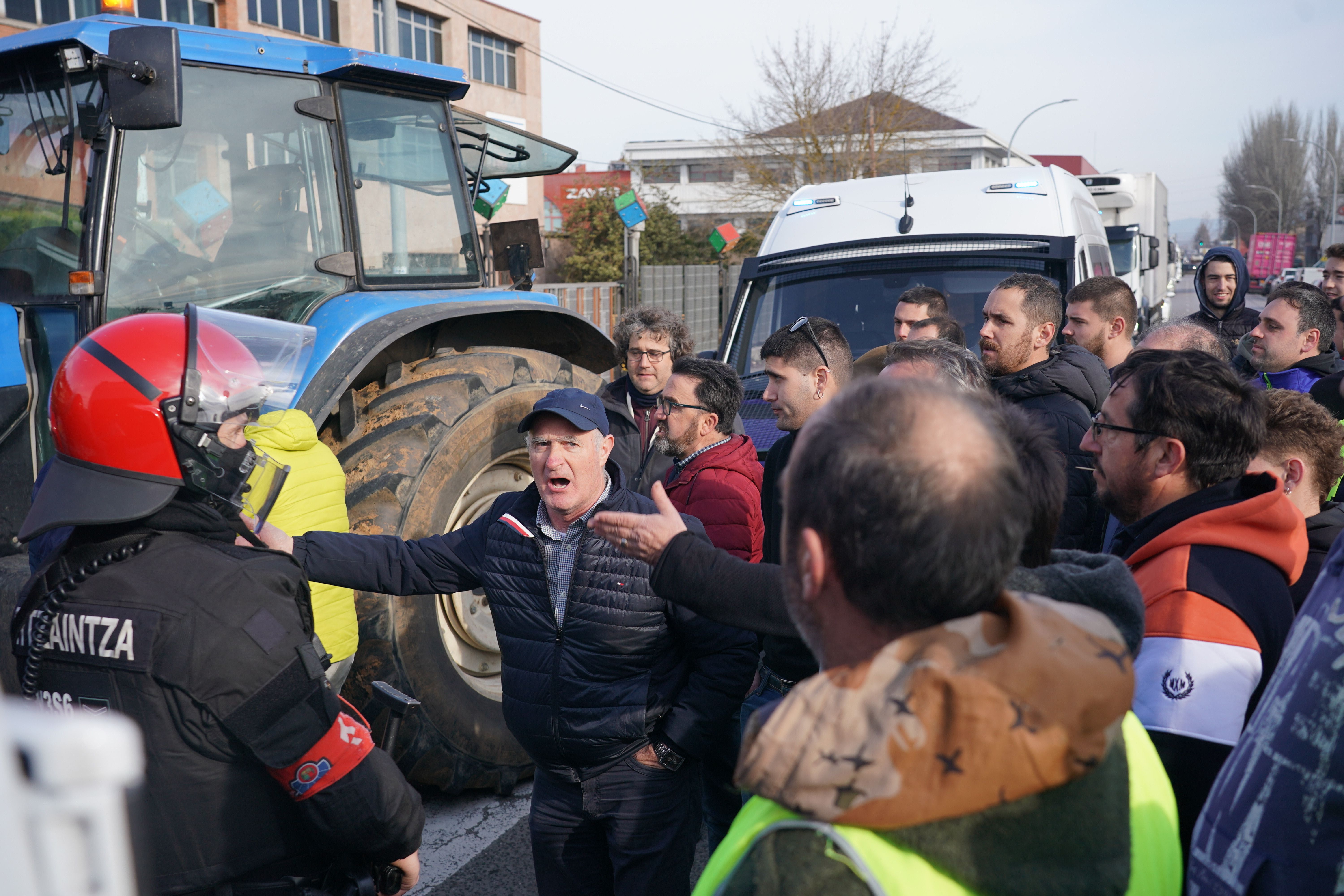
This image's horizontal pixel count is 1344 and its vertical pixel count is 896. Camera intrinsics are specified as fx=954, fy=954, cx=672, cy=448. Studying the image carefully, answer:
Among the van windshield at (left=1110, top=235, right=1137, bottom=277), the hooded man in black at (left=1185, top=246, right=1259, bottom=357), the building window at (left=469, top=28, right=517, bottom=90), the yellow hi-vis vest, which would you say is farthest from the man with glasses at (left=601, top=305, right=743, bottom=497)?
the building window at (left=469, top=28, right=517, bottom=90)

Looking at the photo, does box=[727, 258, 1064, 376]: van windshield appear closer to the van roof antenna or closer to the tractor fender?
the van roof antenna

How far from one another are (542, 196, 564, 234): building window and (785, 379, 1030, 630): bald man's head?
89.0 ft

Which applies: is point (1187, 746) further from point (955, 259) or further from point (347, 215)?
point (955, 259)

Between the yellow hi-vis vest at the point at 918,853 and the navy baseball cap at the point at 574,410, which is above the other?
the navy baseball cap at the point at 574,410

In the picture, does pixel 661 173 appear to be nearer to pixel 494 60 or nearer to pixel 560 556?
pixel 494 60

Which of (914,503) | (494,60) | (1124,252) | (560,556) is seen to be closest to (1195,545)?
(914,503)

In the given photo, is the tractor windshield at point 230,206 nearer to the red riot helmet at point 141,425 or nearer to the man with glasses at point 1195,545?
the red riot helmet at point 141,425

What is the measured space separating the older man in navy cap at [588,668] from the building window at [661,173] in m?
23.5

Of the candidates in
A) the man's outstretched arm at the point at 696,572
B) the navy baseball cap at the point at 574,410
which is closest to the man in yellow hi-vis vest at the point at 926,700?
the man's outstretched arm at the point at 696,572

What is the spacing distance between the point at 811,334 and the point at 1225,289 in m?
4.41

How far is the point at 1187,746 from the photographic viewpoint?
1575 mm

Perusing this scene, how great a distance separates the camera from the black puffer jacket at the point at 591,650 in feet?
7.73

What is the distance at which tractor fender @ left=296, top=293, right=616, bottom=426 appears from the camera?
3.44 meters

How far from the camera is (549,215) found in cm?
3459
